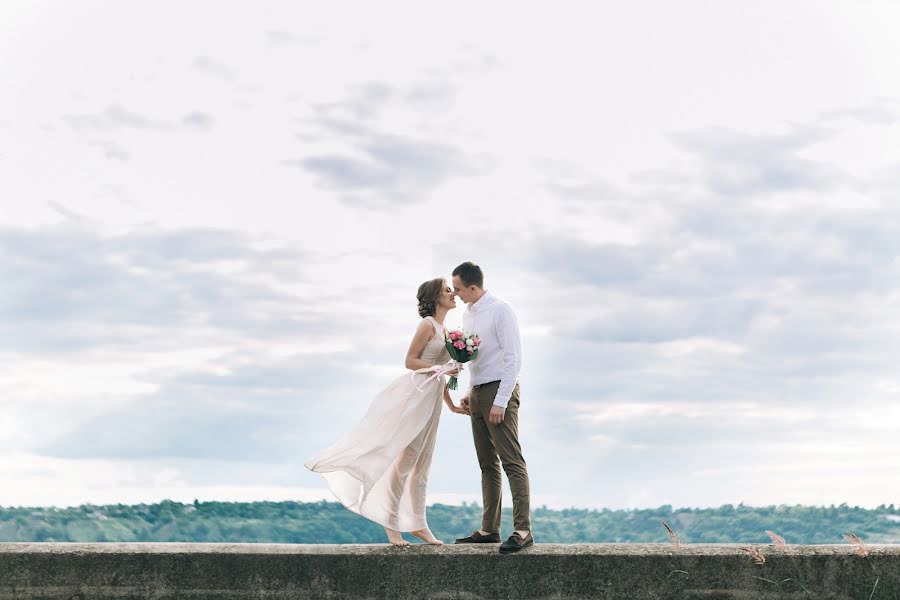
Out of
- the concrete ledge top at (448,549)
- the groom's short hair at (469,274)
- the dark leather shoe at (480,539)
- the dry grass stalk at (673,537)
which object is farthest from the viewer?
the dark leather shoe at (480,539)

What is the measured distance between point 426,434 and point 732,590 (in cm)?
288

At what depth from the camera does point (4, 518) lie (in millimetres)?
11773

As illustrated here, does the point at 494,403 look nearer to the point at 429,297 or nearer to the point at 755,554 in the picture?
the point at 429,297

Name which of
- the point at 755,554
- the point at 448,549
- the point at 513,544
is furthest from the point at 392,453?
the point at 755,554

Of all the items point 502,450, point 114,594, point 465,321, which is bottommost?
point 114,594

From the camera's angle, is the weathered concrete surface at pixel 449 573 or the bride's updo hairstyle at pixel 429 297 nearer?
the weathered concrete surface at pixel 449 573

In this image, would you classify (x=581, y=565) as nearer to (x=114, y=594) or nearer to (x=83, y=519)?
(x=114, y=594)

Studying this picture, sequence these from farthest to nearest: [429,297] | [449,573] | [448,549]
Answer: [429,297] → [448,549] → [449,573]

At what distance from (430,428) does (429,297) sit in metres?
1.19

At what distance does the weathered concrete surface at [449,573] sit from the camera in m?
7.68

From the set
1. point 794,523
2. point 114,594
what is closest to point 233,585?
point 114,594

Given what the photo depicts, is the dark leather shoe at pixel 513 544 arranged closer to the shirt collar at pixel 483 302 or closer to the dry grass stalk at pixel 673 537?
the dry grass stalk at pixel 673 537

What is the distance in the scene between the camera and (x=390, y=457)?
26.5 feet

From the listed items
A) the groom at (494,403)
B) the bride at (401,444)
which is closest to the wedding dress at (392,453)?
the bride at (401,444)
